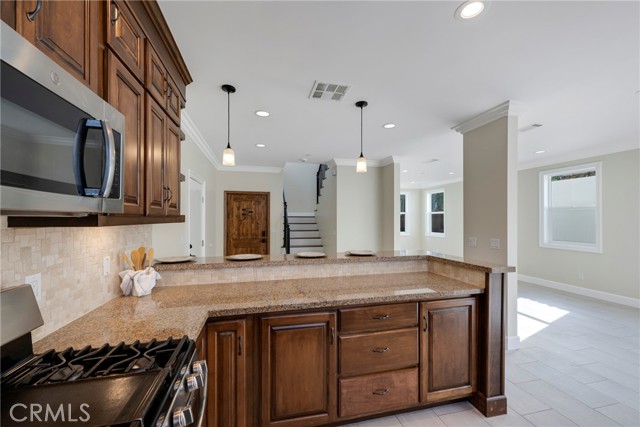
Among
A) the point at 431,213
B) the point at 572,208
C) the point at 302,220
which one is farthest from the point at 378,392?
the point at 431,213

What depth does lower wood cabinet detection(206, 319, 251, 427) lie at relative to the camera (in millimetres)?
1687

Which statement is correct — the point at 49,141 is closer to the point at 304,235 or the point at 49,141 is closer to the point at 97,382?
the point at 97,382

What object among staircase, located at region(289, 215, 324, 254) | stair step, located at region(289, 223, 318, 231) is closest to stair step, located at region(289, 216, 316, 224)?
staircase, located at region(289, 215, 324, 254)

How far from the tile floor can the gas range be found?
1569 mm

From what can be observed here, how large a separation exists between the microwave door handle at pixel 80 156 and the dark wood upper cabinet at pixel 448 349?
6.79ft

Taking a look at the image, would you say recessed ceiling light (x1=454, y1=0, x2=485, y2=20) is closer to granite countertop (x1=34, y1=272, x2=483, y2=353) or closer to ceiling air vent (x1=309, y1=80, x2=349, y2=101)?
ceiling air vent (x1=309, y1=80, x2=349, y2=101)

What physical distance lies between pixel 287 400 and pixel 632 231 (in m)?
6.20

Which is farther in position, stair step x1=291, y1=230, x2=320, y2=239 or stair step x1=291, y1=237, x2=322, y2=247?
stair step x1=291, y1=230, x2=320, y2=239

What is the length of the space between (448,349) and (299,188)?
8.20m

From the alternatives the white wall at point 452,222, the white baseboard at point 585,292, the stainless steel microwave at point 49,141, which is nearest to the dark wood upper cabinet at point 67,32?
the stainless steel microwave at point 49,141

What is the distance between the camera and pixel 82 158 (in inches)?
35.9

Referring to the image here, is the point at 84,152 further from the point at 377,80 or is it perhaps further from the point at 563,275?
the point at 563,275

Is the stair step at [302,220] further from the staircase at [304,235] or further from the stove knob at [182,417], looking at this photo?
the stove knob at [182,417]

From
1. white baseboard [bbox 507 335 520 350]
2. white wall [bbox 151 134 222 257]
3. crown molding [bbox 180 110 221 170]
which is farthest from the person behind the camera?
crown molding [bbox 180 110 221 170]
